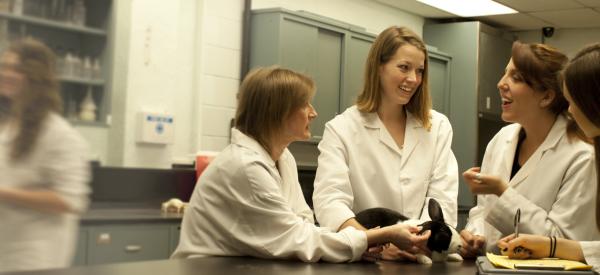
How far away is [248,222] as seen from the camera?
1.78 meters

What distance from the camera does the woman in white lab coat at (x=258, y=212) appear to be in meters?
1.78

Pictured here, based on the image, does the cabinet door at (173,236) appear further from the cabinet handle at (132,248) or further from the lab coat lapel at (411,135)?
the lab coat lapel at (411,135)

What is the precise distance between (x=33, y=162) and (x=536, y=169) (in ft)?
4.29

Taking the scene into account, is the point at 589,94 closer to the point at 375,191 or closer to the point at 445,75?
the point at 375,191

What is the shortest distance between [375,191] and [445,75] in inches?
156

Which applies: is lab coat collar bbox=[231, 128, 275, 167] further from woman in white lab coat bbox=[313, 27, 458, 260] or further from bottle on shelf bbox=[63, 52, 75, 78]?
bottle on shelf bbox=[63, 52, 75, 78]

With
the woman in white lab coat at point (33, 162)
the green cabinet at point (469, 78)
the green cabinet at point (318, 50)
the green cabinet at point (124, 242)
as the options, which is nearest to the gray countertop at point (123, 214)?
the green cabinet at point (124, 242)

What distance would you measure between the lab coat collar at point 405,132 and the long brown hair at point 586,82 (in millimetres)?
604

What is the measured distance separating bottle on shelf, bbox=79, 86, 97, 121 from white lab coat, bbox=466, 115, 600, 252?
2.12 meters

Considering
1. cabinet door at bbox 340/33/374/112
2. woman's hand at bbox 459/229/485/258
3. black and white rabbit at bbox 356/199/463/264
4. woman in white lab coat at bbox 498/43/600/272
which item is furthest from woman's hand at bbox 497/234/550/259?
cabinet door at bbox 340/33/374/112

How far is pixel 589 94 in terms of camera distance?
5.80 feet

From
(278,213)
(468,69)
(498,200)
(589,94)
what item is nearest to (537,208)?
(498,200)

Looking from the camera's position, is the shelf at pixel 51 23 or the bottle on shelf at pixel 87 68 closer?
the shelf at pixel 51 23

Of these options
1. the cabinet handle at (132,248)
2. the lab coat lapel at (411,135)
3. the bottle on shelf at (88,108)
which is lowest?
the cabinet handle at (132,248)
